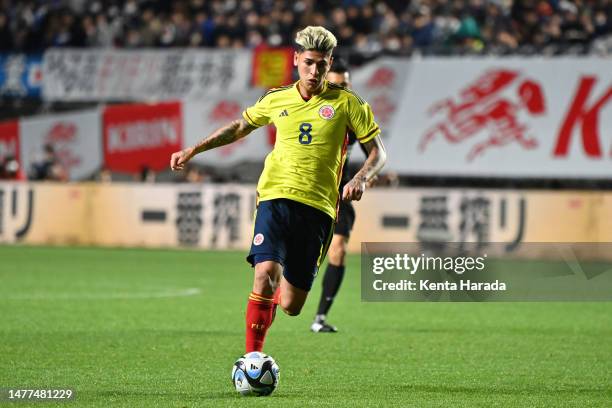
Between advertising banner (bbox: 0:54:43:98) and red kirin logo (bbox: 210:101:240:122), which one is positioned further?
advertising banner (bbox: 0:54:43:98)

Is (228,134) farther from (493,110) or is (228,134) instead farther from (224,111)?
(224,111)

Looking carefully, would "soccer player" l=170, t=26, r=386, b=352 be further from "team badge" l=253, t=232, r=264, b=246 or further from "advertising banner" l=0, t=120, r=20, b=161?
"advertising banner" l=0, t=120, r=20, b=161

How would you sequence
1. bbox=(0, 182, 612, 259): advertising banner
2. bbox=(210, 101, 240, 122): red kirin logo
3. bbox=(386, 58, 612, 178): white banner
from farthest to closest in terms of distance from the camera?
bbox=(210, 101, 240, 122): red kirin logo
bbox=(386, 58, 612, 178): white banner
bbox=(0, 182, 612, 259): advertising banner

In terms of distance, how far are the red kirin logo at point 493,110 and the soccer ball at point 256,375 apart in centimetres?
1544

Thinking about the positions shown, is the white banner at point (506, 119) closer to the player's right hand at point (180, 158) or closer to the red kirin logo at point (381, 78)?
the red kirin logo at point (381, 78)

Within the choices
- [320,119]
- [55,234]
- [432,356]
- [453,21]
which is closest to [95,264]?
[55,234]

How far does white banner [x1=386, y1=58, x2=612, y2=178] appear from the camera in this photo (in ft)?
71.9

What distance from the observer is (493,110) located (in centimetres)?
2238

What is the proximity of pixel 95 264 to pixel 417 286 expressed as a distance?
11146 mm

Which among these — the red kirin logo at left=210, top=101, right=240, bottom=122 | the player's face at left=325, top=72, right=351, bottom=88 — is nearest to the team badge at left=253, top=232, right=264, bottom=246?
the player's face at left=325, top=72, right=351, bottom=88

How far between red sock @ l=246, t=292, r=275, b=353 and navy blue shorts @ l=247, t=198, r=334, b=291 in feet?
0.75

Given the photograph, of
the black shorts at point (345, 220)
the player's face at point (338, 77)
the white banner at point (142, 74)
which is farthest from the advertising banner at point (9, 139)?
the player's face at point (338, 77)

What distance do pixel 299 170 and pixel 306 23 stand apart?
55.9 feet

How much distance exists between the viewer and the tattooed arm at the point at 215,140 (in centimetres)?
769
